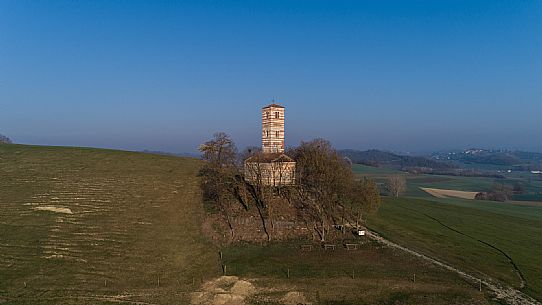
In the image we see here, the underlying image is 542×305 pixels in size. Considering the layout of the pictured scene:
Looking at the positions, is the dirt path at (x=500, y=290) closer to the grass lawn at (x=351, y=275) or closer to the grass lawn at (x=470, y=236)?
the grass lawn at (x=351, y=275)

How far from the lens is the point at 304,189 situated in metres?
52.3

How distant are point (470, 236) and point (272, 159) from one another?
1247 inches

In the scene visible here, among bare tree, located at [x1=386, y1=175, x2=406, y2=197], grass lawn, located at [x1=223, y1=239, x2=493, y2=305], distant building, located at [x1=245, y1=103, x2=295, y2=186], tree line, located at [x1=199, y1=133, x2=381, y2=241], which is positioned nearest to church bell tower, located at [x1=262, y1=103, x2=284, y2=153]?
distant building, located at [x1=245, y1=103, x2=295, y2=186]

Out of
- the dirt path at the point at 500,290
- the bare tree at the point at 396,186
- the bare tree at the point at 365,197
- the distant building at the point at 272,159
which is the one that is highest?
the distant building at the point at 272,159

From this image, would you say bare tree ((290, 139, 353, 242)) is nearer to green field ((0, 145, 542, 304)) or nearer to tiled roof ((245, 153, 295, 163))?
tiled roof ((245, 153, 295, 163))

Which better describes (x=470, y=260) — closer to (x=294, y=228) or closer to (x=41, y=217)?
(x=294, y=228)

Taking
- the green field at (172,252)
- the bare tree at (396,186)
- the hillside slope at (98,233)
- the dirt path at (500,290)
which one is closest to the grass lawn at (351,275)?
the green field at (172,252)

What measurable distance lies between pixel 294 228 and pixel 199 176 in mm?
29184

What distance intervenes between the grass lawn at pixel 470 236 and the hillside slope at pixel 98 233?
27.6m

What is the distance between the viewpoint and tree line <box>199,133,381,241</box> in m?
46.8

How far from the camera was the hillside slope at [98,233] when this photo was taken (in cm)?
3017

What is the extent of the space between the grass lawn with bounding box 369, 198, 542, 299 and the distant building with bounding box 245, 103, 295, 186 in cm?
1603

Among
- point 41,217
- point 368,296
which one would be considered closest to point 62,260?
point 41,217

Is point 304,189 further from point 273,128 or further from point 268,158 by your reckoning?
point 273,128
